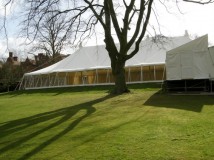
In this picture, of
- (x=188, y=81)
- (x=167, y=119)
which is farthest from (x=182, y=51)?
(x=167, y=119)

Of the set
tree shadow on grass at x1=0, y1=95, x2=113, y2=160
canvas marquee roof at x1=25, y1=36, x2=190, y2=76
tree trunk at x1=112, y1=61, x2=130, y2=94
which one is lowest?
tree shadow on grass at x1=0, y1=95, x2=113, y2=160

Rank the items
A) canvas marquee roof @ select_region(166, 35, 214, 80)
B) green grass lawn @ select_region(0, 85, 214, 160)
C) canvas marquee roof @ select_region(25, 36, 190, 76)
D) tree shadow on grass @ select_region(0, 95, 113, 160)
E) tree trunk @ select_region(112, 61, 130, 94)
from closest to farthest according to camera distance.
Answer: green grass lawn @ select_region(0, 85, 214, 160)
tree shadow on grass @ select_region(0, 95, 113, 160)
tree trunk @ select_region(112, 61, 130, 94)
canvas marquee roof @ select_region(166, 35, 214, 80)
canvas marquee roof @ select_region(25, 36, 190, 76)

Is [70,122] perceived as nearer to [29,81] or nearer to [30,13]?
[30,13]

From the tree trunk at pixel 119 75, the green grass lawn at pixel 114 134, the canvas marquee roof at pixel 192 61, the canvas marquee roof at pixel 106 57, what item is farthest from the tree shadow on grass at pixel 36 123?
the canvas marquee roof at pixel 106 57

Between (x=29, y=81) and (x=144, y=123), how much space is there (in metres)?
28.1

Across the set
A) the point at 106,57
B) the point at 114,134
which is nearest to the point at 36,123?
the point at 114,134

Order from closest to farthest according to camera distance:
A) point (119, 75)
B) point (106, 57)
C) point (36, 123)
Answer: point (36, 123)
point (119, 75)
point (106, 57)

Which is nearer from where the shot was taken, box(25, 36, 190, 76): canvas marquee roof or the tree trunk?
the tree trunk

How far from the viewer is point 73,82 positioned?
35.2m

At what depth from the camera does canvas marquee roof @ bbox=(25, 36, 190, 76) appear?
32.8 m

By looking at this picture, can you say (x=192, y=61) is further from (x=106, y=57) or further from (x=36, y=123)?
(x=106, y=57)

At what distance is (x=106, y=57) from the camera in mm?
36250

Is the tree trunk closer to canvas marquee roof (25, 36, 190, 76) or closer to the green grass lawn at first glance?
the green grass lawn

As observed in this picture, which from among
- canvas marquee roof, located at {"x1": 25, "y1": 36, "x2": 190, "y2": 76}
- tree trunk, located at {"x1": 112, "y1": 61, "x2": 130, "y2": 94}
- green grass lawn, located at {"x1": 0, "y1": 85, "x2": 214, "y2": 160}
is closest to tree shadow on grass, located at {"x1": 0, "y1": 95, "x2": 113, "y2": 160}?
green grass lawn, located at {"x1": 0, "y1": 85, "x2": 214, "y2": 160}
